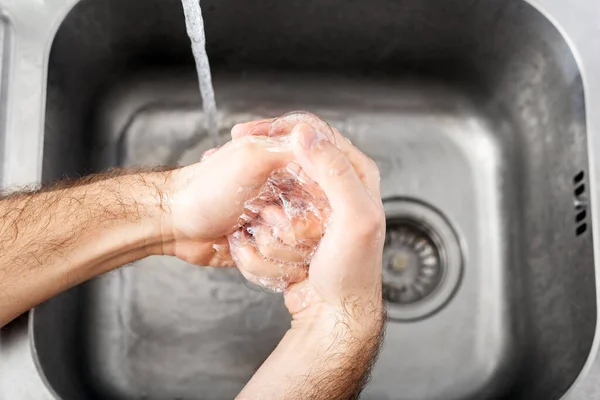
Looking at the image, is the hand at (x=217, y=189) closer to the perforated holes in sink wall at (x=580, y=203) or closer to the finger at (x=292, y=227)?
the finger at (x=292, y=227)

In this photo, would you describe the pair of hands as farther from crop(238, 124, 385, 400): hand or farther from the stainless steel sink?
the stainless steel sink

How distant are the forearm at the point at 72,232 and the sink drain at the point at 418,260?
37cm

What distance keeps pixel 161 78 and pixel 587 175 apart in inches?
24.4

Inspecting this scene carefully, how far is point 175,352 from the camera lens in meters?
0.82

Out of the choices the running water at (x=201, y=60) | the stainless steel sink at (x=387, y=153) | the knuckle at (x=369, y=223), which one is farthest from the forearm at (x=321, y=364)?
the running water at (x=201, y=60)

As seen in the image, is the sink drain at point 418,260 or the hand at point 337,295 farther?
the sink drain at point 418,260

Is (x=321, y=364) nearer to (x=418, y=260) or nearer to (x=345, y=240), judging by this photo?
(x=345, y=240)

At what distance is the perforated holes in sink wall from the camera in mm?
706

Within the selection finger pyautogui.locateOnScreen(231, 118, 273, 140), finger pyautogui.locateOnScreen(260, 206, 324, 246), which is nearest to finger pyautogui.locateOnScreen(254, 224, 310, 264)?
finger pyautogui.locateOnScreen(260, 206, 324, 246)

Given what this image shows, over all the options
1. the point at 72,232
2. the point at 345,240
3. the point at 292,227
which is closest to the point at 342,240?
the point at 345,240

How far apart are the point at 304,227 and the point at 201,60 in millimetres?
322

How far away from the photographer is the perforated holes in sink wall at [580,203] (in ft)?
2.32

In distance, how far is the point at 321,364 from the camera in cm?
59

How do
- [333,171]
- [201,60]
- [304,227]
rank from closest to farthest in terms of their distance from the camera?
[333,171] → [304,227] → [201,60]
